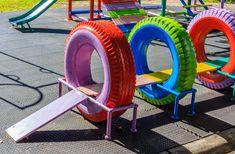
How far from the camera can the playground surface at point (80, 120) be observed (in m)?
4.45

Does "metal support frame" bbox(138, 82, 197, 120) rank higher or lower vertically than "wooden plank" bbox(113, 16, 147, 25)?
lower

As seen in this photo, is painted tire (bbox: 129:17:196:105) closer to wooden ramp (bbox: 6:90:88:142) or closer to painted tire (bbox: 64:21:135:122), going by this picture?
painted tire (bbox: 64:21:135:122)

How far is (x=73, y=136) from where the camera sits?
466 cm

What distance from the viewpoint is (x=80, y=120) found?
5.11m

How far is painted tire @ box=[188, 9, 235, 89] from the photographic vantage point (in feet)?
20.5

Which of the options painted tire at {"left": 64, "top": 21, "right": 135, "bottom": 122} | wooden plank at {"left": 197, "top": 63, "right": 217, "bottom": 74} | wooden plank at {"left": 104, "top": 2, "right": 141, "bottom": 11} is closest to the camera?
painted tire at {"left": 64, "top": 21, "right": 135, "bottom": 122}

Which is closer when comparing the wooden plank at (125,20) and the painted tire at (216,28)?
the painted tire at (216,28)

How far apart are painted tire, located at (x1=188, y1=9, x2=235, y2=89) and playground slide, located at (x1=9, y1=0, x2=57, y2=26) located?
5.59 meters

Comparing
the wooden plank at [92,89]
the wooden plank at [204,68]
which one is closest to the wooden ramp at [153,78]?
the wooden plank at [204,68]

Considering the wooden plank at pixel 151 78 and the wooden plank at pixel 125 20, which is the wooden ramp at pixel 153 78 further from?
the wooden plank at pixel 125 20

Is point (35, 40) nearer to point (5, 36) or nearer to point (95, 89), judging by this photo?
point (5, 36)

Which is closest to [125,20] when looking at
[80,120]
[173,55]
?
[173,55]

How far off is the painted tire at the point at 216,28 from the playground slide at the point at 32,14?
5590 millimetres

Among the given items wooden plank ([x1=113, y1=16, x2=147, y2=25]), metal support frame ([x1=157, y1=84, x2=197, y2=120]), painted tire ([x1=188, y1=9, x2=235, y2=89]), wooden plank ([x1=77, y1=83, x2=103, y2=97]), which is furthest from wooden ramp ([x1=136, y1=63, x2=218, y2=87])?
A: wooden plank ([x1=113, y1=16, x2=147, y2=25])
